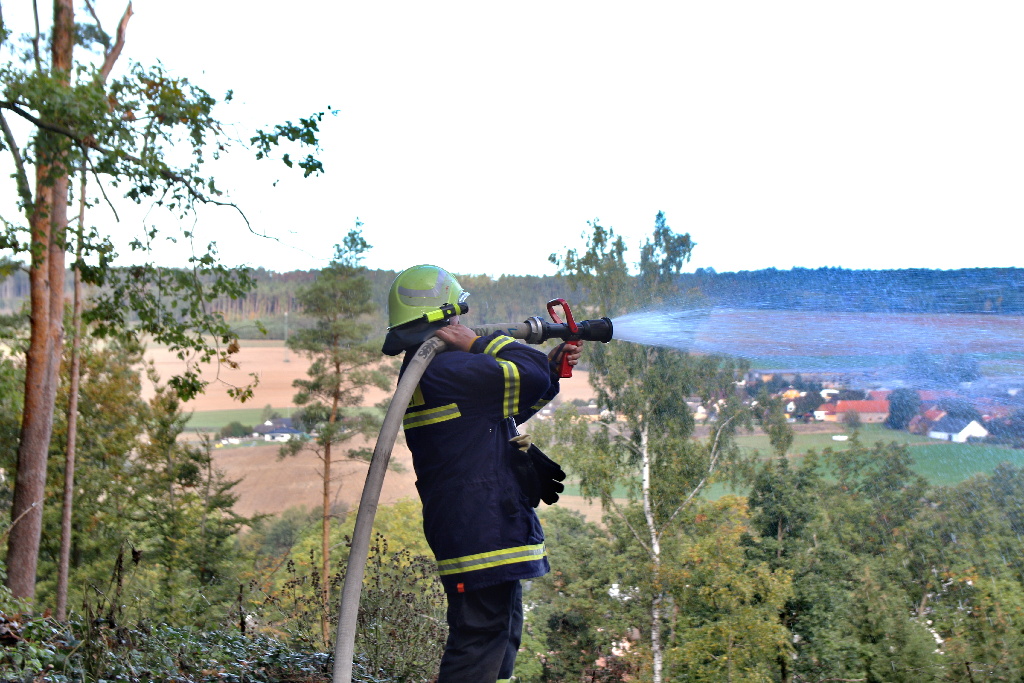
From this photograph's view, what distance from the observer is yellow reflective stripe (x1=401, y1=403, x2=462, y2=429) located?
332 centimetres

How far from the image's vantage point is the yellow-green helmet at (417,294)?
11.4ft

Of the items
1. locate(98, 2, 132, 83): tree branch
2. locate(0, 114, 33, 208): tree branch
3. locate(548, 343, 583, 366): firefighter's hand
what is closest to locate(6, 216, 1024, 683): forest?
→ locate(98, 2, 132, 83): tree branch

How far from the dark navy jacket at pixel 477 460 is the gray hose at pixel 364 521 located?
Result: 13 cm

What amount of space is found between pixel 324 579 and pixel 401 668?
1376 centimetres

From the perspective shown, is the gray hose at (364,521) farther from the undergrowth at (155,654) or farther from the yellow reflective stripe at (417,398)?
the undergrowth at (155,654)

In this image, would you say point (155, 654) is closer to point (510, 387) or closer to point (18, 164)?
point (510, 387)

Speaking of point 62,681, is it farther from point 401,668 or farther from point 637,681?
point 637,681

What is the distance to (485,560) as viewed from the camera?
3166mm

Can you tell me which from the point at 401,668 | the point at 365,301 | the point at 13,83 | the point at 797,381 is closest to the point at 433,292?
the point at 401,668

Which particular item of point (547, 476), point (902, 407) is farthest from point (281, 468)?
point (547, 476)

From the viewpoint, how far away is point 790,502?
17219 mm

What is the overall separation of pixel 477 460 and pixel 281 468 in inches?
1301

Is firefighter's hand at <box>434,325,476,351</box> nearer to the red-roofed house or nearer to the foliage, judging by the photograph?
the foliage

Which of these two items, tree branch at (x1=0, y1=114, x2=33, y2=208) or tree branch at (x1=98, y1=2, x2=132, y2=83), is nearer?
tree branch at (x1=0, y1=114, x2=33, y2=208)
